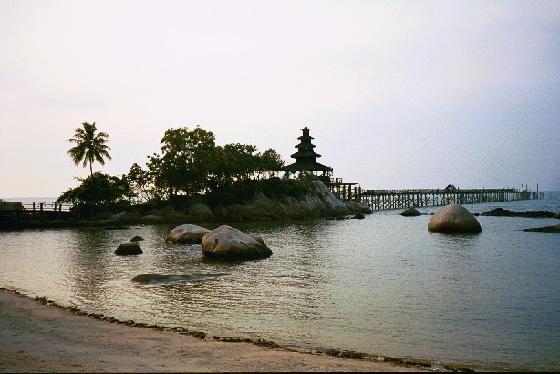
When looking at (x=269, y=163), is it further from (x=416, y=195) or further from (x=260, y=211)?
(x=416, y=195)

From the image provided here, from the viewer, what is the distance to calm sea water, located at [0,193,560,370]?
11.2m

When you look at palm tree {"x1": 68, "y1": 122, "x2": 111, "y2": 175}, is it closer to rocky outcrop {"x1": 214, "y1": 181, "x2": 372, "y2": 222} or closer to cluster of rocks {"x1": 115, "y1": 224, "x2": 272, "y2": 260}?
rocky outcrop {"x1": 214, "y1": 181, "x2": 372, "y2": 222}

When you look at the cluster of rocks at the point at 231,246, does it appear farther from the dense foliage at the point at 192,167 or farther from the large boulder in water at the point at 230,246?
the dense foliage at the point at 192,167

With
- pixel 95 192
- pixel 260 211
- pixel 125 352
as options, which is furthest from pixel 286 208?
pixel 125 352

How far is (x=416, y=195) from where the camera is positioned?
125000 mm

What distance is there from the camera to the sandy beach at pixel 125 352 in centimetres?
777

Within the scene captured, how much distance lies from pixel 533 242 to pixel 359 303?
2386 centimetres

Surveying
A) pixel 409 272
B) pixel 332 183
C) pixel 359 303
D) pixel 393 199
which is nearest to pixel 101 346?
pixel 359 303

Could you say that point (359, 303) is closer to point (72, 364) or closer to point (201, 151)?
point (72, 364)

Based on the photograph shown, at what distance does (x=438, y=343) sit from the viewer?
11.0 metres

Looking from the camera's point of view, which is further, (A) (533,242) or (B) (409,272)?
(A) (533,242)

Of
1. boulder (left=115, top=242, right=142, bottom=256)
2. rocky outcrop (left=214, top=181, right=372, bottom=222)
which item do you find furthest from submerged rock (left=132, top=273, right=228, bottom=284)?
rocky outcrop (left=214, top=181, right=372, bottom=222)

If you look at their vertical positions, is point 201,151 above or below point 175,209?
above

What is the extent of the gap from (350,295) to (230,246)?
32.0ft
